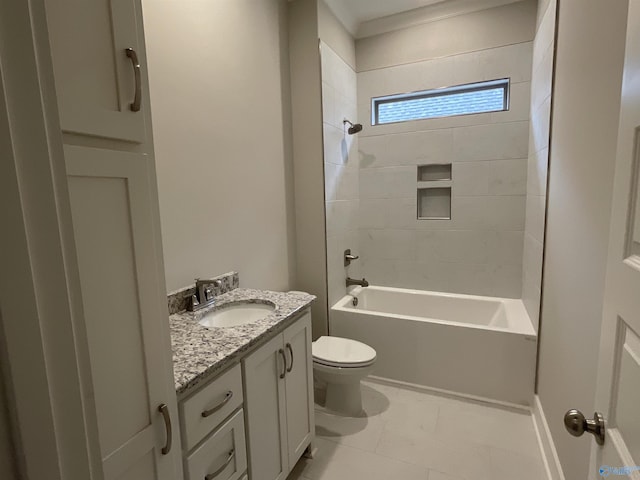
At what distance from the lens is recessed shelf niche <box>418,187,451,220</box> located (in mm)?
3025

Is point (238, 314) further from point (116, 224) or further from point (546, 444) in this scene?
point (546, 444)

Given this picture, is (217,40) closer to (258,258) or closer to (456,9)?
(258,258)

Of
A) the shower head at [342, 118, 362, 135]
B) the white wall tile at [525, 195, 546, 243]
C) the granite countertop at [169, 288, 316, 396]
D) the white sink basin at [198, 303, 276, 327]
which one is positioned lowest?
the white sink basin at [198, 303, 276, 327]

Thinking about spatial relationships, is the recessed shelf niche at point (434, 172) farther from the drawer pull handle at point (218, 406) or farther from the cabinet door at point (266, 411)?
the drawer pull handle at point (218, 406)

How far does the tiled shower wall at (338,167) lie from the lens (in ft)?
8.32

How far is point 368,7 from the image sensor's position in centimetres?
266

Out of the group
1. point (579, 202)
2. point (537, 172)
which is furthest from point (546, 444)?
point (537, 172)

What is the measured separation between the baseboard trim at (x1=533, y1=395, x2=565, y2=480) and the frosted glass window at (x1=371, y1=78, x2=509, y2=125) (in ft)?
7.30

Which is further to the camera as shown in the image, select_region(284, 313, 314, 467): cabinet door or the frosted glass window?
the frosted glass window

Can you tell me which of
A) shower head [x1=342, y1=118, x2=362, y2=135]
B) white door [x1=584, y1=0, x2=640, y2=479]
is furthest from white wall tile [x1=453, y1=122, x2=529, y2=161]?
white door [x1=584, y1=0, x2=640, y2=479]

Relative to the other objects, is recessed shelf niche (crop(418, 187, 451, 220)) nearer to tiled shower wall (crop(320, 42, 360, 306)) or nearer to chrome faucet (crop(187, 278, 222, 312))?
tiled shower wall (crop(320, 42, 360, 306))

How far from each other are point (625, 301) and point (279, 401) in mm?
1299

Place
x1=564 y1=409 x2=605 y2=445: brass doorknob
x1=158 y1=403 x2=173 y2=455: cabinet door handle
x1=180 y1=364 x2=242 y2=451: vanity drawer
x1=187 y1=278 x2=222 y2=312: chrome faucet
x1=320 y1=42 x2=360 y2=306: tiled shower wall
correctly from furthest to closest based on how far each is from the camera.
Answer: x1=320 y1=42 x2=360 y2=306: tiled shower wall < x1=187 y1=278 x2=222 y2=312: chrome faucet < x1=180 y1=364 x2=242 y2=451: vanity drawer < x1=158 y1=403 x2=173 y2=455: cabinet door handle < x1=564 y1=409 x2=605 y2=445: brass doorknob

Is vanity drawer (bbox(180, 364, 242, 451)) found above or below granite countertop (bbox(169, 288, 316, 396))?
below
